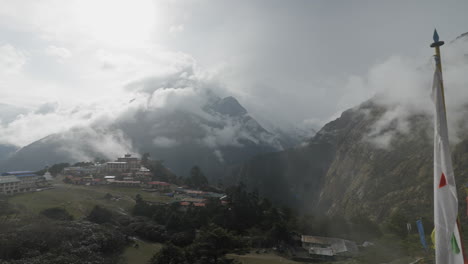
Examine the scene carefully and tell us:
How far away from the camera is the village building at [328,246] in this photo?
37125 millimetres

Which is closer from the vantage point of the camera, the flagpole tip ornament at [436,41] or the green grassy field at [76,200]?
the flagpole tip ornament at [436,41]

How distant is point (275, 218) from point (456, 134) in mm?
46053

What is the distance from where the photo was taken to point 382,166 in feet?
250

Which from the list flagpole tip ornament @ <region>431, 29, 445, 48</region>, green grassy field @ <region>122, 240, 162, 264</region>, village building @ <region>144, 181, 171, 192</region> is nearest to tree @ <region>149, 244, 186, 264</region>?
green grassy field @ <region>122, 240, 162, 264</region>

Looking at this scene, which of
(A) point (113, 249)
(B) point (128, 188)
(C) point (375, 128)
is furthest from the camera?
(C) point (375, 128)

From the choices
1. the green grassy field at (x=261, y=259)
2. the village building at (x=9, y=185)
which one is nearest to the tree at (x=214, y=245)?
the green grassy field at (x=261, y=259)

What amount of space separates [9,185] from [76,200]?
1524cm

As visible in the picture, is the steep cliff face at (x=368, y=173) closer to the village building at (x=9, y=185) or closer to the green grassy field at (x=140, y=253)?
the green grassy field at (x=140, y=253)

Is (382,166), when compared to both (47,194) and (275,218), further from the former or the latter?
(47,194)

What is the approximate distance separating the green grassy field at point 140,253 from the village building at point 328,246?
23.0 m

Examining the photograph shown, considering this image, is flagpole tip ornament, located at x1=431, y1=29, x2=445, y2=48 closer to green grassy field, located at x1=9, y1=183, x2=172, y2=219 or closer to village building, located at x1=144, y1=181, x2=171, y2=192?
green grassy field, located at x1=9, y1=183, x2=172, y2=219

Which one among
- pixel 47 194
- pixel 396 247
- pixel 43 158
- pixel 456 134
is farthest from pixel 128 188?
pixel 43 158

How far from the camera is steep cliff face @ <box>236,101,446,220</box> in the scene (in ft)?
189

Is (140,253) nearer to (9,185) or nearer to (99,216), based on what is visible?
(99,216)
